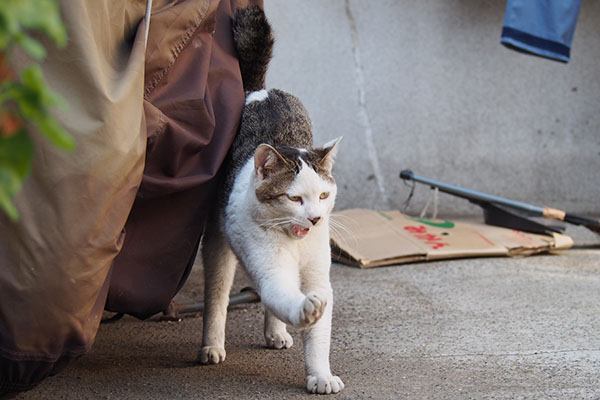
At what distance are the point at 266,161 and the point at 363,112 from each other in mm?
2615

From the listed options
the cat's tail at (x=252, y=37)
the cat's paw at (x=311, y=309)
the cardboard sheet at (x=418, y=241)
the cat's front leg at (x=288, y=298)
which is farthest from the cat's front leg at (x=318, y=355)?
the cardboard sheet at (x=418, y=241)

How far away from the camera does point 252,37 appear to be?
2.35m

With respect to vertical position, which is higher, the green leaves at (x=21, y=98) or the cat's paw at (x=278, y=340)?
the green leaves at (x=21, y=98)

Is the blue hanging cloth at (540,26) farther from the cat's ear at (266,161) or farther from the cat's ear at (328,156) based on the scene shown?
the cat's ear at (266,161)

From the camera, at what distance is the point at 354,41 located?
14.6 feet

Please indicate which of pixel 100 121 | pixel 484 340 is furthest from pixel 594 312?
pixel 100 121

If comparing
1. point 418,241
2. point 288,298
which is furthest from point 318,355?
point 418,241

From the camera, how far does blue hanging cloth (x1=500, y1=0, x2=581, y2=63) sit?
3779 millimetres

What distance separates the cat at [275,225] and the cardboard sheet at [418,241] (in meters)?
1.13

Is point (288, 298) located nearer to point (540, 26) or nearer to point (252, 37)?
point (252, 37)

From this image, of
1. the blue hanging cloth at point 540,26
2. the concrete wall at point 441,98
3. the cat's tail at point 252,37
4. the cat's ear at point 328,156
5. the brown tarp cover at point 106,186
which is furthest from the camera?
the concrete wall at point 441,98

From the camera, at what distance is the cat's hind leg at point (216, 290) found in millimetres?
2279

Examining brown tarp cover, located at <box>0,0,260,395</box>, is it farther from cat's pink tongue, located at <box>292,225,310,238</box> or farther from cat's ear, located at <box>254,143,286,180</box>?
cat's pink tongue, located at <box>292,225,310,238</box>

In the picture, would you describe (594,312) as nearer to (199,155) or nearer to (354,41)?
(199,155)
